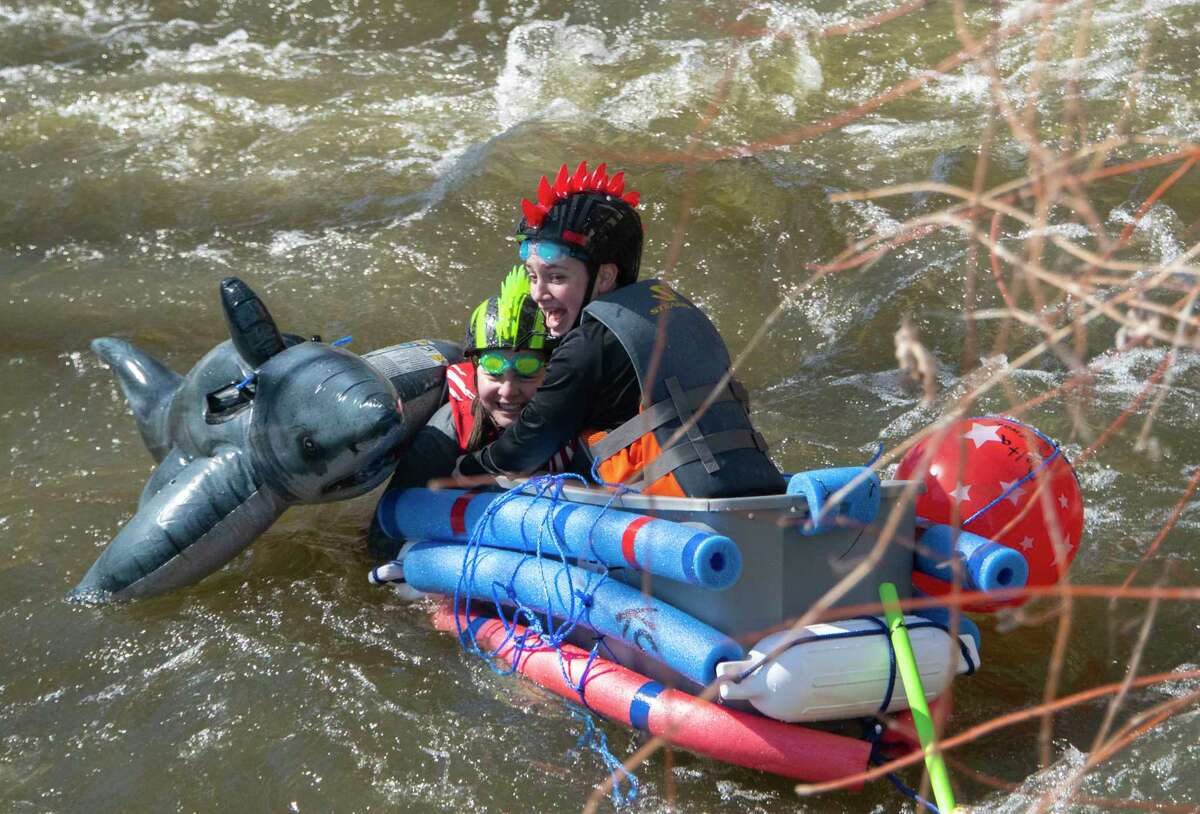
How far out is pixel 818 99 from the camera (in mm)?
8641

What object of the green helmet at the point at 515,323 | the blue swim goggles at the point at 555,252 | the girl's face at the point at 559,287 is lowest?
the green helmet at the point at 515,323

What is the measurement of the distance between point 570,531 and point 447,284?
337 cm

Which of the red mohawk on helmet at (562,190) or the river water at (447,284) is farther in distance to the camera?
the red mohawk on helmet at (562,190)

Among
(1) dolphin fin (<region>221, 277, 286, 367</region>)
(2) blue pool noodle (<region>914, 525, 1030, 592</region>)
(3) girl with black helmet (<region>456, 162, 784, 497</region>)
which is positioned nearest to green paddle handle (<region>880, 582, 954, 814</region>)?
(2) blue pool noodle (<region>914, 525, 1030, 592</region>)

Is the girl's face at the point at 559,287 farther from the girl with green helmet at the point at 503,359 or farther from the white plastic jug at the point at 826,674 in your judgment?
the white plastic jug at the point at 826,674

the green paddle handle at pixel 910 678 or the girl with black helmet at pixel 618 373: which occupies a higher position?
the girl with black helmet at pixel 618 373

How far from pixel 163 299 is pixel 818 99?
4.11 meters

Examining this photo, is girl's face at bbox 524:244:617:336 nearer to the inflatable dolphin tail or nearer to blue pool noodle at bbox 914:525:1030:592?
blue pool noodle at bbox 914:525:1030:592

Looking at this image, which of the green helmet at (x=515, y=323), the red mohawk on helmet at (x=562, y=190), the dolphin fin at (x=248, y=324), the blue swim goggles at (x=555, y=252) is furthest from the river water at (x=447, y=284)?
the blue swim goggles at (x=555, y=252)

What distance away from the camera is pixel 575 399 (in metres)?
4.06

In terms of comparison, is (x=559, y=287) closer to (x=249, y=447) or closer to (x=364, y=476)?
(x=364, y=476)

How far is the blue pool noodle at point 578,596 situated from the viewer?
356 centimetres

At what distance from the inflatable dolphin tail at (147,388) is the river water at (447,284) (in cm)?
52

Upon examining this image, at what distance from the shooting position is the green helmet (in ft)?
14.5
